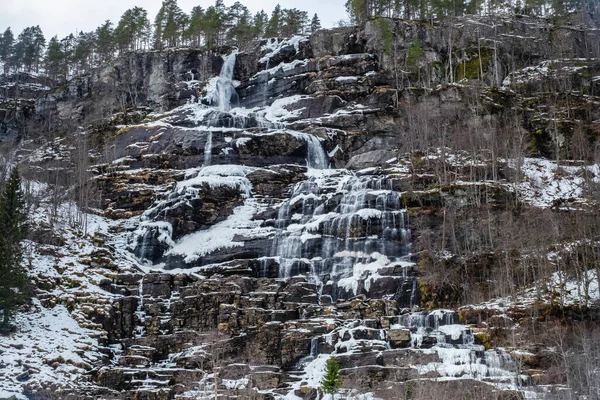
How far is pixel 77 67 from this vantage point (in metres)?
108

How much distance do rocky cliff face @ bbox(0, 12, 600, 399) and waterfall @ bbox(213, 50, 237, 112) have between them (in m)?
0.29

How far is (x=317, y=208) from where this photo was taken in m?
54.8

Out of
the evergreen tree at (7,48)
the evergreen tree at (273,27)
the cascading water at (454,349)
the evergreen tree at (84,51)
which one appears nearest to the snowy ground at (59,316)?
the cascading water at (454,349)

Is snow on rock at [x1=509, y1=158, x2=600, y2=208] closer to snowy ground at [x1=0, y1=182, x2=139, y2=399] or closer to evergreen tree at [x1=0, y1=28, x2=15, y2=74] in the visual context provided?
snowy ground at [x1=0, y1=182, x2=139, y2=399]

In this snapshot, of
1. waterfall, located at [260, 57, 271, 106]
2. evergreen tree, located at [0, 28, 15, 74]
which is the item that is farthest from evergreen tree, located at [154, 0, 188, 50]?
evergreen tree, located at [0, 28, 15, 74]

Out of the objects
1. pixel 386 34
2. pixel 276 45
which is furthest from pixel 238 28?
pixel 386 34

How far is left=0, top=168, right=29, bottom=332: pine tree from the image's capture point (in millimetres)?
39947

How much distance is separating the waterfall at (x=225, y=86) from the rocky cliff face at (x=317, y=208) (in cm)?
29

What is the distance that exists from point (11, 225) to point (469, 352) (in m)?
31.1

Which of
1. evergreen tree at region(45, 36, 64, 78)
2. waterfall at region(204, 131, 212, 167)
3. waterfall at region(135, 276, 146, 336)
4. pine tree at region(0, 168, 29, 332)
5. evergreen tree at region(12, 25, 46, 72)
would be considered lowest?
waterfall at region(135, 276, 146, 336)

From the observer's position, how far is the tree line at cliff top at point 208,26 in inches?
3649

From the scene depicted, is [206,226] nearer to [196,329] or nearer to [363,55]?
[196,329]

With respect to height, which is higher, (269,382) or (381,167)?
(381,167)

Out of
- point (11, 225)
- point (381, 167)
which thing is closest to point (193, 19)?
point (381, 167)
